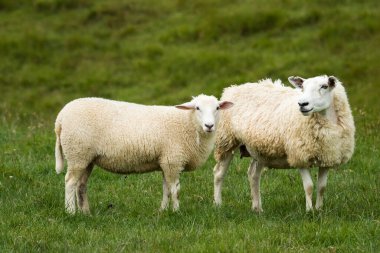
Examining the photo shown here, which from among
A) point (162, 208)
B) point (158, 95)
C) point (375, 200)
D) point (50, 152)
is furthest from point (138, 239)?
point (158, 95)

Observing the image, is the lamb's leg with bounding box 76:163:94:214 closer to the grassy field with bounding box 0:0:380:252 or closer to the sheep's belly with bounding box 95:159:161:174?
the grassy field with bounding box 0:0:380:252

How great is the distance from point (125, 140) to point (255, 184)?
1.66 metres

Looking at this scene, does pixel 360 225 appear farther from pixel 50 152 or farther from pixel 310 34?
pixel 310 34

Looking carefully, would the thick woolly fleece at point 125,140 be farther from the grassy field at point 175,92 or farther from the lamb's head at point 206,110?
the grassy field at point 175,92

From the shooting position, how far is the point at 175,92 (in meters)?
20.3

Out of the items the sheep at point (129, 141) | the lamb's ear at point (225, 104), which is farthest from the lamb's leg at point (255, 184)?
the lamb's ear at point (225, 104)

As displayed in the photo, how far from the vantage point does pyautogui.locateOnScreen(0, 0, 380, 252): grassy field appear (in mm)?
6836

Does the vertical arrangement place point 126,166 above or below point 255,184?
above

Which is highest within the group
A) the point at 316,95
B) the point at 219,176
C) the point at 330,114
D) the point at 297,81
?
the point at 297,81

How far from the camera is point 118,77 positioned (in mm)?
21750

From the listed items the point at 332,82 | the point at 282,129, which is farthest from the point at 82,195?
A: the point at 332,82

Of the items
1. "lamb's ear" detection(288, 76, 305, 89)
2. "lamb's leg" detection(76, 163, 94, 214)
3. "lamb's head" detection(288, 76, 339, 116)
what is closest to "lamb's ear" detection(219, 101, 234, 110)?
"lamb's ear" detection(288, 76, 305, 89)

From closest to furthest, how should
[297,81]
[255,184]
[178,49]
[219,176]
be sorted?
[297,81], [255,184], [219,176], [178,49]

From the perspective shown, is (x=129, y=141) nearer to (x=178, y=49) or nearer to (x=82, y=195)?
(x=82, y=195)
